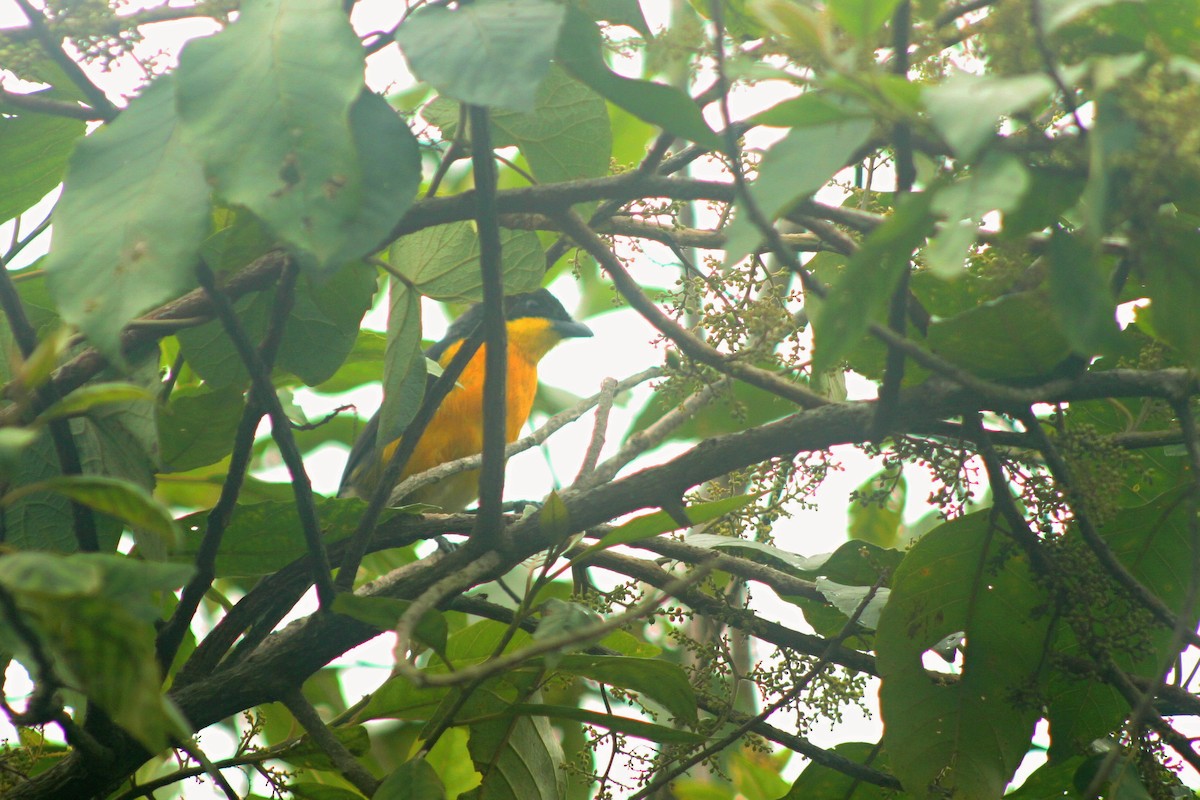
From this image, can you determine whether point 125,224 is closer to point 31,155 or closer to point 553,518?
point 553,518

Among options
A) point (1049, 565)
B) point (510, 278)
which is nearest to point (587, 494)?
point (510, 278)

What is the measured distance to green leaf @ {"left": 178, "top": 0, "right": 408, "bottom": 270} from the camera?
1014 mm

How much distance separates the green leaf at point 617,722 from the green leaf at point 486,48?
964 mm

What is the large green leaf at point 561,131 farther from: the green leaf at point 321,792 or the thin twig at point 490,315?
the green leaf at point 321,792

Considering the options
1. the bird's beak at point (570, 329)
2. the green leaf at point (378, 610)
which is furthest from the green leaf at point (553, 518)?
the bird's beak at point (570, 329)

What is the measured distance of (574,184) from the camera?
1.45 m

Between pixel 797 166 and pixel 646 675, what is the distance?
93 cm

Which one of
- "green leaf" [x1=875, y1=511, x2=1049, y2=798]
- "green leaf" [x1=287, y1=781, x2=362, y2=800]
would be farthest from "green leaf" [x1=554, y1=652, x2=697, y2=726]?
"green leaf" [x1=287, y1=781, x2=362, y2=800]

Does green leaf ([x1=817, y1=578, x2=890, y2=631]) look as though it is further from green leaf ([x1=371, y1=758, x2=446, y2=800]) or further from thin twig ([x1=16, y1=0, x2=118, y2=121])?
thin twig ([x1=16, y1=0, x2=118, y2=121])

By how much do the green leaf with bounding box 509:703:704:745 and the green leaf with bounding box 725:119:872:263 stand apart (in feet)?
2.95

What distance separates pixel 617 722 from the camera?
1.69 meters

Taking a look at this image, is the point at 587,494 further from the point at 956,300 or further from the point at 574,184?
the point at 956,300

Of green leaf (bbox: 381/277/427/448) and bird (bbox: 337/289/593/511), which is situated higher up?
bird (bbox: 337/289/593/511)

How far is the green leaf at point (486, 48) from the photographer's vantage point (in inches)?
41.3
